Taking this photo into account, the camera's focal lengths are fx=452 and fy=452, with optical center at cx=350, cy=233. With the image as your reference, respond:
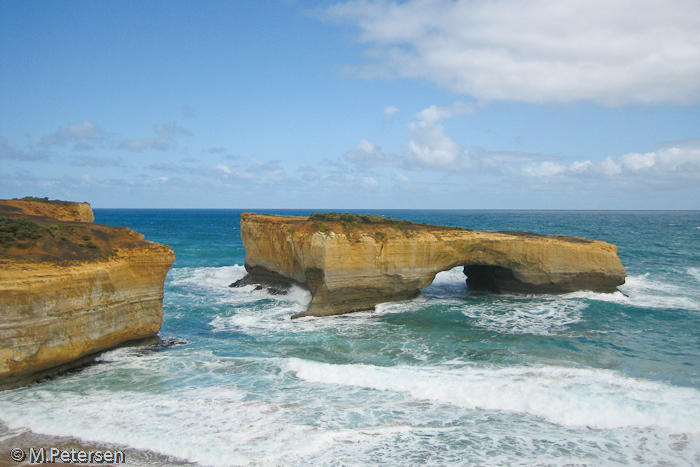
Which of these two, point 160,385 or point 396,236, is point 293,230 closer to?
point 396,236

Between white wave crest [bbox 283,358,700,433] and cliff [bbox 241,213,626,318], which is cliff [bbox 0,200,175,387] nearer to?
white wave crest [bbox 283,358,700,433]

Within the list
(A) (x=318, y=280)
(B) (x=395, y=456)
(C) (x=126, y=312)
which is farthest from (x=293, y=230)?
A: (B) (x=395, y=456)

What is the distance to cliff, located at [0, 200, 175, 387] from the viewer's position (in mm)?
10742

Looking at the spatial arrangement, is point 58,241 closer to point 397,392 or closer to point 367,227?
point 397,392

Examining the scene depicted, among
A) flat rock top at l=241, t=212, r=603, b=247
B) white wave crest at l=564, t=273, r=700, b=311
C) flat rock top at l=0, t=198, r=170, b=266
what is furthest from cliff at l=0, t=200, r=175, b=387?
white wave crest at l=564, t=273, r=700, b=311

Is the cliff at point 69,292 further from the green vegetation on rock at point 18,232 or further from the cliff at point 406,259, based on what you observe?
the cliff at point 406,259

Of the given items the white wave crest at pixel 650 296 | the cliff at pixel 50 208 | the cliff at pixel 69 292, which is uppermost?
the cliff at pixel 50 208

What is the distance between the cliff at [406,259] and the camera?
63.1 ft

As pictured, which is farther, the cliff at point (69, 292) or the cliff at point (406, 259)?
the cliff at point (406, 259)

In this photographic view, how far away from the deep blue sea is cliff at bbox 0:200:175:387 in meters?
0.72

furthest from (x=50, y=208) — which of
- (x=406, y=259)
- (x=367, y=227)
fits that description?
(x=406, y=259)

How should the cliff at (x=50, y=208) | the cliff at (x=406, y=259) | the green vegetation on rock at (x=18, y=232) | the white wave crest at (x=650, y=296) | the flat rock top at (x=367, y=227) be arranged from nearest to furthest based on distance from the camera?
the green vegetation on rock at (x=18, y=232) < the cliff at (x=50, y=208) < the cliff at (x=406, y=259) < the flat rock top at (x=367, y=227) < the white wave crest at (x=650, y=296)

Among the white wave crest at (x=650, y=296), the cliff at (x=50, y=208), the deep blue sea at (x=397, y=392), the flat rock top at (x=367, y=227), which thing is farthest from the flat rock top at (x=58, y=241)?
the white wave crest at (x=650, y=296)

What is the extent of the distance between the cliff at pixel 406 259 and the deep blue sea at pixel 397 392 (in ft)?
5.10
